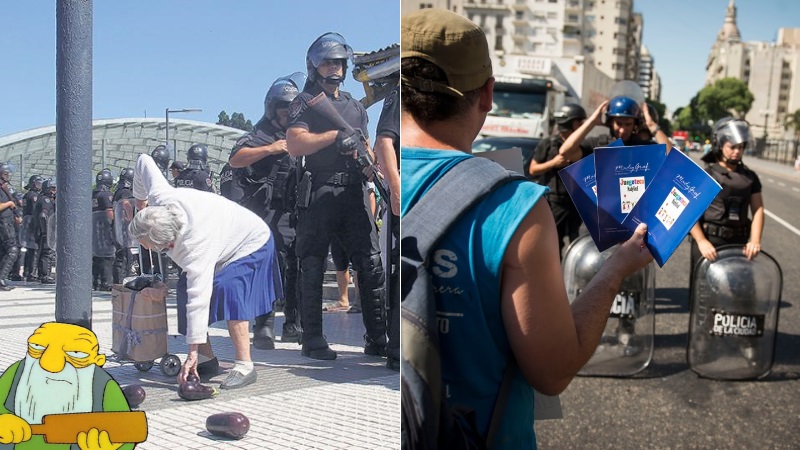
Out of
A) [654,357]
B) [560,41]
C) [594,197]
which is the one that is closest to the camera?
[594,197]

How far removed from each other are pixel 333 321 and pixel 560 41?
369ft

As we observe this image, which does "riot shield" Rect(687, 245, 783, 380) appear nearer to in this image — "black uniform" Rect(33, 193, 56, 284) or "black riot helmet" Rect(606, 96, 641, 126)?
"black riot helmet" Rect(606, 96, 641, 126)

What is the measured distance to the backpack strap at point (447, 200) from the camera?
1689 millimetres

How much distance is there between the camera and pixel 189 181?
68.6 inches

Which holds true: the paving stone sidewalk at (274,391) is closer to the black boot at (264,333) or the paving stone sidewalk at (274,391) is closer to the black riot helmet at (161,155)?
the black boot at (264,333)

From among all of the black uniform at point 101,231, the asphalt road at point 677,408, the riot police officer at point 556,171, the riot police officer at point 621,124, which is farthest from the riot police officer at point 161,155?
the riot police officer at point 556,171

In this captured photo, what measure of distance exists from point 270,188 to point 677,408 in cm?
453

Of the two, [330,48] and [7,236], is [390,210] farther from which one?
[7,236]

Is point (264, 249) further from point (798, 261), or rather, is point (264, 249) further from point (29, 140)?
point (798, 261)

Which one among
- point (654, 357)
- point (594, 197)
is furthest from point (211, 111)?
point (654, 357)

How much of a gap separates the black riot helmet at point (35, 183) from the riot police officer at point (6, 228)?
0.04 metres

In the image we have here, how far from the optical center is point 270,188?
67.5 inches

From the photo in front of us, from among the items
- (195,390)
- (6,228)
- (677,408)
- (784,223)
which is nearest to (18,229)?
(6,228)

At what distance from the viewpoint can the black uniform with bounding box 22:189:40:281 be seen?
1.73 m
